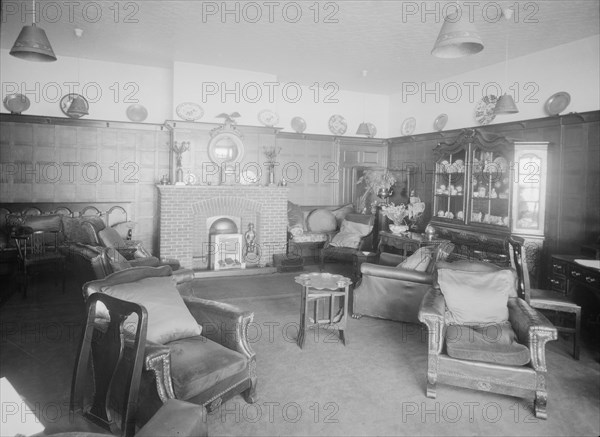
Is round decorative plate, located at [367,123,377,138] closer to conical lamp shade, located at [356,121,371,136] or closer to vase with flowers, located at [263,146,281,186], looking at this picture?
conical lamp shade, located at [356,121,371,136]

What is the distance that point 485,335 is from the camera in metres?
3.28

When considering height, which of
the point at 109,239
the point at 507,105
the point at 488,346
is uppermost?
the point at 507,105

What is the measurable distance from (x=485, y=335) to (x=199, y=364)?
2195 millimetres

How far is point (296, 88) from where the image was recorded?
8766 mm

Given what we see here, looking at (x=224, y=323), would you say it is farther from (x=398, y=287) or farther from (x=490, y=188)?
(x=490, y=188)

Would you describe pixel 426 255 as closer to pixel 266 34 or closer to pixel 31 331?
pixel 266 34

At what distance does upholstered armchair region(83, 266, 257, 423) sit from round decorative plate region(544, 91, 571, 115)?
548 cm

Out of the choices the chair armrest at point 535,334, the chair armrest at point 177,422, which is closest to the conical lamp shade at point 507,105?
the chair armrest at point 535,334

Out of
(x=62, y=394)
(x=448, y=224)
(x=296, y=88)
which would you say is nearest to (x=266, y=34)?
(x=296, y=88)

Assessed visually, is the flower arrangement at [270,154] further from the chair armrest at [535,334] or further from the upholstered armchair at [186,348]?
the chair armrest at [535,334]

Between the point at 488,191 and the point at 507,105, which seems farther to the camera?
the point at 488,191

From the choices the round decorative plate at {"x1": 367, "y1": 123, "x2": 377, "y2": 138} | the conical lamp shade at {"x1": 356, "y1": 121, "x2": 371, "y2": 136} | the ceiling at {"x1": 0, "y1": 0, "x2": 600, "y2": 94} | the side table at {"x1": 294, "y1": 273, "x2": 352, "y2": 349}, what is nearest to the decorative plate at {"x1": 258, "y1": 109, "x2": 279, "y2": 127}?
the ceiling at {"x1": 0, "y1": 0, "x2": 600, "y2": 94}

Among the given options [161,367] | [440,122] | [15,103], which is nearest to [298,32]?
[440,122]

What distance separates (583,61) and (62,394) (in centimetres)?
709
